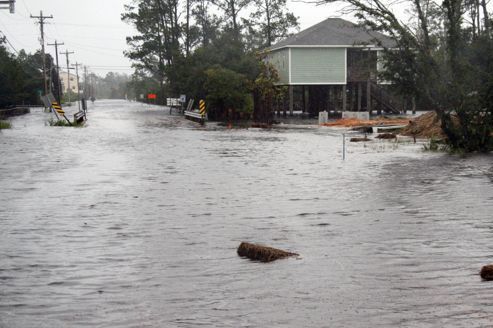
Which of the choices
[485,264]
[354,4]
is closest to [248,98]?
[354,4]

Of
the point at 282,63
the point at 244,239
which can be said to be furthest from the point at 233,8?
the point at 244,239

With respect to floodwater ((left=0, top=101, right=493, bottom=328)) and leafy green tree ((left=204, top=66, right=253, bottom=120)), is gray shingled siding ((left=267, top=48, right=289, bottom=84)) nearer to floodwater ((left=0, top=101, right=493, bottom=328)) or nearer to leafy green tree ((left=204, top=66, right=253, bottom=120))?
leafy green tree ((left=204, top=66, right=253, bottom=120))

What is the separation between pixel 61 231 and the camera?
10.1 m

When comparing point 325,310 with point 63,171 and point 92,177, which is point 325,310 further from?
point 63,171

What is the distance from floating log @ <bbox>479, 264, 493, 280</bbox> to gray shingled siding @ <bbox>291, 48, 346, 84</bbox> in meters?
50.1

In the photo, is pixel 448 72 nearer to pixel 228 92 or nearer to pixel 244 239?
pixel 244 239

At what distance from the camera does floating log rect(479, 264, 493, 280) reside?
23.0 ft

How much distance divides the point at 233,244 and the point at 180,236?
93cm

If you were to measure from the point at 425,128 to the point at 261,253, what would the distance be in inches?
1078

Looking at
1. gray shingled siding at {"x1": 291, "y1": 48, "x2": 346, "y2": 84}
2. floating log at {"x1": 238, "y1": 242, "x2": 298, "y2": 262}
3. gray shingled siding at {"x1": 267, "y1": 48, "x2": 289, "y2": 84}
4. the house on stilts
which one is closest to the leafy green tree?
gray shingled siding at {"x1": 267, "y1": 48, "x2": 289, "y2": 84}

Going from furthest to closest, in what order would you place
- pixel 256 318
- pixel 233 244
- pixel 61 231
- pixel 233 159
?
pixel 233 159 → pixel 61 231 → pixel 233 244 → pixel 256 318

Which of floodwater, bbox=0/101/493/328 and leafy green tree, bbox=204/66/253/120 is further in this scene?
leafy green tree, bbox=204/66/253/120

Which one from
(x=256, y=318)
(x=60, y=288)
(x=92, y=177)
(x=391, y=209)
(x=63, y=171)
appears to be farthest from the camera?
(x=63, y=171)

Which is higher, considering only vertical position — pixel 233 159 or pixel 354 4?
pixel 354 4
